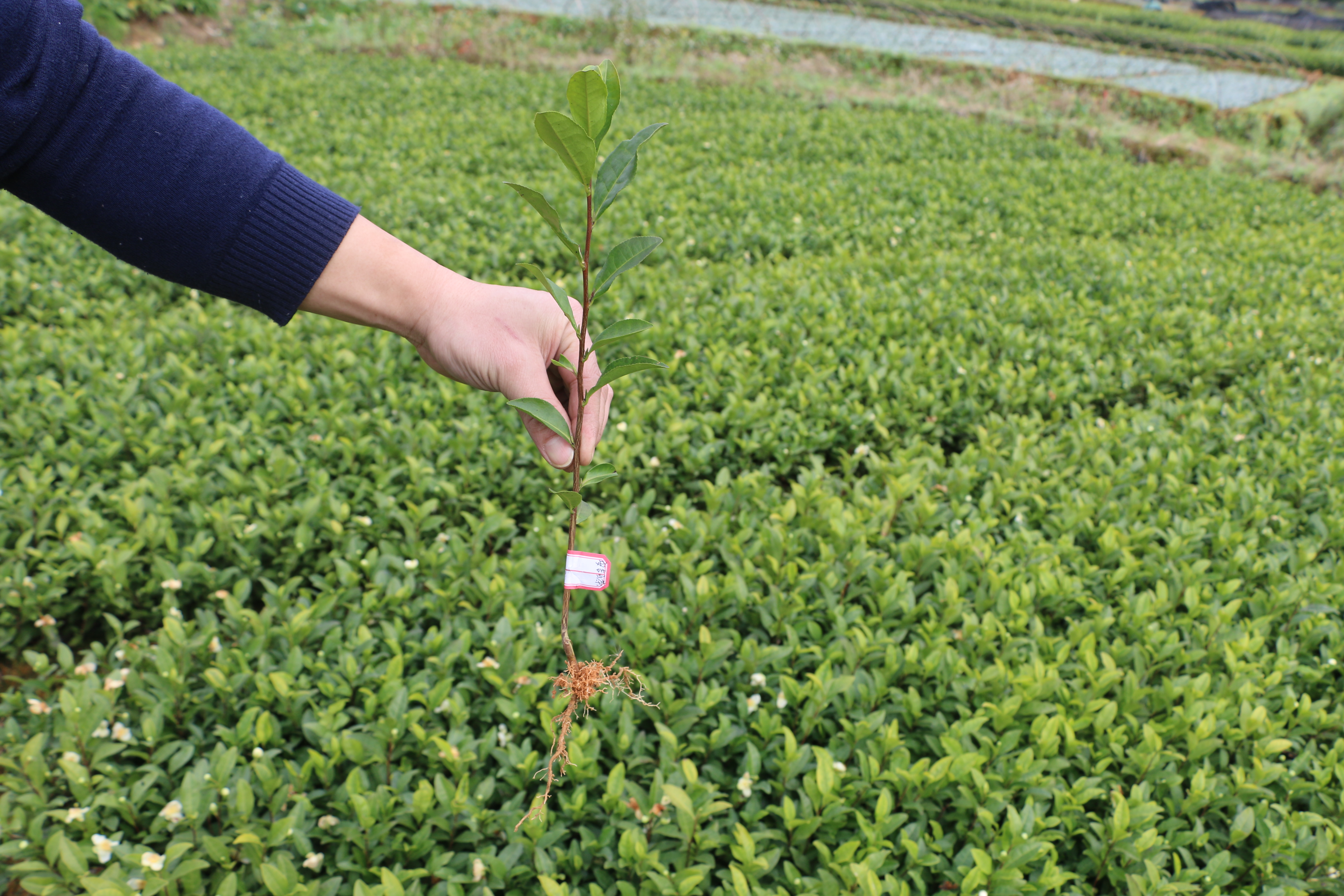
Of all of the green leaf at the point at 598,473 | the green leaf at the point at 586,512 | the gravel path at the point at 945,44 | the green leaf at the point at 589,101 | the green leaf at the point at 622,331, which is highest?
the gravel path at the point at 945,44

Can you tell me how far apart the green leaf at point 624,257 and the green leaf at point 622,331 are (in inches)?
1.8

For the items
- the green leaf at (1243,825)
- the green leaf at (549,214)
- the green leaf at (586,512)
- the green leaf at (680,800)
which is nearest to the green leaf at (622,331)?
the green leaf at (549,214)

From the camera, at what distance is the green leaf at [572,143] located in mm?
757

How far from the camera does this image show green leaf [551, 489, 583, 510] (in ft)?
2.78

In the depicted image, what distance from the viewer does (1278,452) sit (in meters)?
3.20

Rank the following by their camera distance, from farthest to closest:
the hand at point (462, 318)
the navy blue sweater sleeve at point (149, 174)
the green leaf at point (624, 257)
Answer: the hand at point (462, 318) < the navy blue sweater sleeve at point (149, 174) < the green leaf at point (624, 257)

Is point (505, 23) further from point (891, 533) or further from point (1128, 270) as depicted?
point (891, 533)

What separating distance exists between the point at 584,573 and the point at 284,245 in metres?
0.77

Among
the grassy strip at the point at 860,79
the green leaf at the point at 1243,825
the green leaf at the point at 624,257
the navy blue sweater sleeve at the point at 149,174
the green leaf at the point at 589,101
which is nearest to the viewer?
the green leaf at the point at 589,101

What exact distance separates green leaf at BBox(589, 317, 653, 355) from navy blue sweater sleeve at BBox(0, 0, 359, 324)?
2.10 feet

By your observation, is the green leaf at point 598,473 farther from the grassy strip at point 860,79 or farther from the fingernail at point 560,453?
the grassy strip at point 860,79

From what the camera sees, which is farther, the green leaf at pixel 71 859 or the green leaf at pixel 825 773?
the green leaf at pixel 825 773

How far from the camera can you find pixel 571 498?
0.88 m

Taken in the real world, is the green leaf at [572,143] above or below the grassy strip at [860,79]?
below
